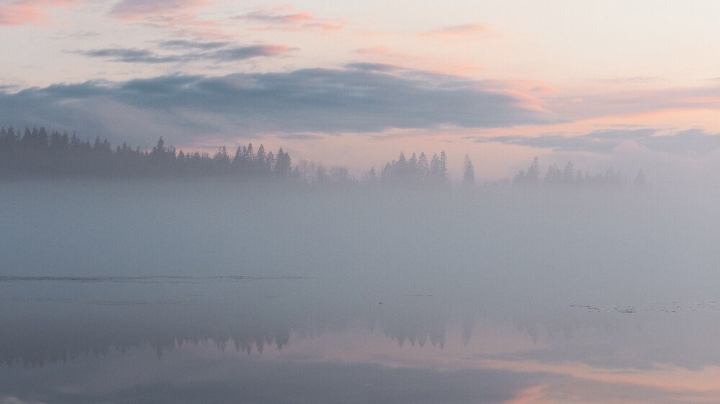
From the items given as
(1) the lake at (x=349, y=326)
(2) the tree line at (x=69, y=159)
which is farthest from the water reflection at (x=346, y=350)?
(2) the tree line at (x=69, y=159)

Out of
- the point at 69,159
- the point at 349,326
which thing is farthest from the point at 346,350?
the point at 69,159

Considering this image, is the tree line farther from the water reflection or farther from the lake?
the water reflection

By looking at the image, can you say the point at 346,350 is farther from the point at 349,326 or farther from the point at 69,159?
the point at 69,159

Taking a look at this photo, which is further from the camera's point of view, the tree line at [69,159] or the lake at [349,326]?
the tree line at [69,159]

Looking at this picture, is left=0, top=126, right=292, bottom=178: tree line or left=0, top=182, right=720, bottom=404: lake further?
left=0, top=126, right=292, bottom=178: tree line

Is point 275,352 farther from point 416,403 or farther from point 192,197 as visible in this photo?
point 192,197

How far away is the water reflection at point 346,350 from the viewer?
28.3m

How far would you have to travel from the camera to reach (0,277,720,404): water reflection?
28266mm

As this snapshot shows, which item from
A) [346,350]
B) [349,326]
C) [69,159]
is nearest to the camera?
[346,350]

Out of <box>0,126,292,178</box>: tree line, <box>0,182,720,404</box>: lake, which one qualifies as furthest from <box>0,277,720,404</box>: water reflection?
<box>0,126,292,178</box>: tree line

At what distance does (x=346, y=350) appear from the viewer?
35438 mm

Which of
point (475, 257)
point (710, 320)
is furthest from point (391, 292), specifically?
point (475, 257)

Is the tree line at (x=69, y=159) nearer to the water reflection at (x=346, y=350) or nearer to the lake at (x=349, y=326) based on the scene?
the lake at (x=349, y=326)

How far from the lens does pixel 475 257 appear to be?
10519 centimetres
